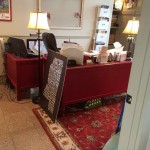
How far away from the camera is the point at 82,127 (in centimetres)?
237

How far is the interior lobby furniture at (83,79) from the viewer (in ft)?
8.38

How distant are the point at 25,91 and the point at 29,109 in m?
0.48

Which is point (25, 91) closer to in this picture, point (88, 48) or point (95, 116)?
point (95, 116)

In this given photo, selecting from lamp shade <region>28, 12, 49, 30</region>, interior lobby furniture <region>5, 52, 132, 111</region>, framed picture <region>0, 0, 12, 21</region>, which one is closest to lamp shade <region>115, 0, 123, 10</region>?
interior lobby furniture <region>5, 52, 132, 111</region>

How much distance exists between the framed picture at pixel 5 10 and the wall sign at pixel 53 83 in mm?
1675

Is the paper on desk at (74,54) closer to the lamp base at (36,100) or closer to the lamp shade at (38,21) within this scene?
the lamp shade at (38,21)

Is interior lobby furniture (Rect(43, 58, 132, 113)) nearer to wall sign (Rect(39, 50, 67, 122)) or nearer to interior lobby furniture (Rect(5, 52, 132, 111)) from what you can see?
interior lobby furniture (Rect(5, 52, 132, 111))

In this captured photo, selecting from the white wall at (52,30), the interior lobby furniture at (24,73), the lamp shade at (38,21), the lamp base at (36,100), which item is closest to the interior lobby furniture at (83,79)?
the interior lobby furniture at (24,73)

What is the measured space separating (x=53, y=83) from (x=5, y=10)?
82.9 inches

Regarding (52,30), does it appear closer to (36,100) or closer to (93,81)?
(36,100)

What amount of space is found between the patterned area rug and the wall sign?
0.43 ft

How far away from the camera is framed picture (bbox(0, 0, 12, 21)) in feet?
11.7

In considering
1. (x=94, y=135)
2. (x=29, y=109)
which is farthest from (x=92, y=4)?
(x=94, y=135)

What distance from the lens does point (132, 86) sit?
97 cm
